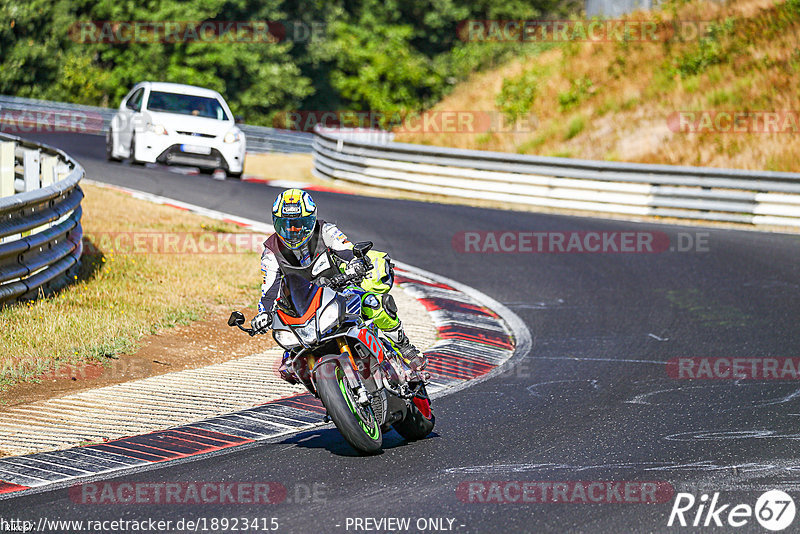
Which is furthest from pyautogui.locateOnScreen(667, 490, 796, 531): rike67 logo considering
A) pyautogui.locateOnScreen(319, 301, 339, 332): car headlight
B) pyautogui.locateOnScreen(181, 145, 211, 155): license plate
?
pyautogui.locateOnScreen(181, 145, 211, 155): license plate

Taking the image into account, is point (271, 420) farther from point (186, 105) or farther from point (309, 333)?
point (186, 105)

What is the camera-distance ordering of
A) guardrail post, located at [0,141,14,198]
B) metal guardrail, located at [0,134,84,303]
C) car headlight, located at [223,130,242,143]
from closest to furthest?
metal guardrail, located at [0,134,84,303] → guardrail post, located at [0,141,14,198] → car headlight, located at [223,130,242,143]

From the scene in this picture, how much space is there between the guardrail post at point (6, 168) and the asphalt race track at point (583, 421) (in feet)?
18.0

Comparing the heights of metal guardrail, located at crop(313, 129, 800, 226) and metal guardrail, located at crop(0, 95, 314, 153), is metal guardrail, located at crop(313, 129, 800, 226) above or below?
above

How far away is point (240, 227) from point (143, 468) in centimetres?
1059

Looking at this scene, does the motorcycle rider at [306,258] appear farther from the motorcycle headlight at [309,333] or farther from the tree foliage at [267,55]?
the tree foliage at [267,55]

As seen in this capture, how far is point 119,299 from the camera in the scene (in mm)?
11312

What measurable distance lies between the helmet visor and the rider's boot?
989 millimetres

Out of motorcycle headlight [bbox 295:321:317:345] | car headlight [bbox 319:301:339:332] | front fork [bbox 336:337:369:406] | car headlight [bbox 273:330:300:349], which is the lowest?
front fork [bbox 336:337:369:406]

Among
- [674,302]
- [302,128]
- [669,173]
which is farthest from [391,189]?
[302,128]

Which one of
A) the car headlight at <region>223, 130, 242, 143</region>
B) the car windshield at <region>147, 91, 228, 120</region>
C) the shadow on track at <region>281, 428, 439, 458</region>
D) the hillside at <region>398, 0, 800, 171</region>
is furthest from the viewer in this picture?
the hillside at <region>398, 0, 800, 171</region>

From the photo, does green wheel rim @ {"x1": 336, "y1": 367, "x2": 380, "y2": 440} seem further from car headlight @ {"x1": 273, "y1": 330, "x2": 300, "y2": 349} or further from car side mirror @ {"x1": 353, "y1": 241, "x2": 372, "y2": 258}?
car side mirror @ {"x1": 353, "y1": 241, "x2": 372, "y2": 258}

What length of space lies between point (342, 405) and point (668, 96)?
2157cm

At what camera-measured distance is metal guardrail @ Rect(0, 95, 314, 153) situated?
35156mm
